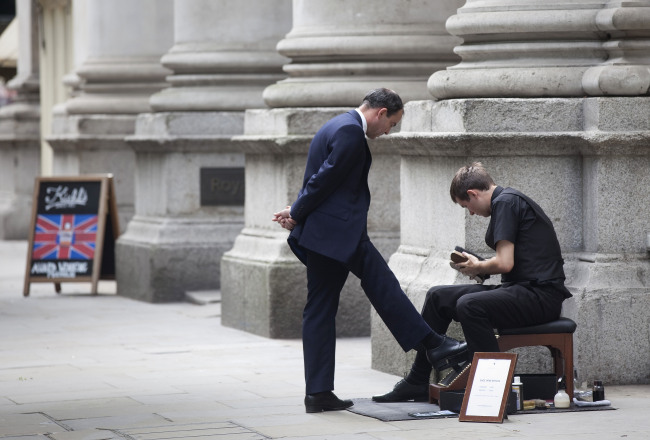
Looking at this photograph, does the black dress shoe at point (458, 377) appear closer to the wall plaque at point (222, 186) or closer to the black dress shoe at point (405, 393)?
the black dress shoe at point (405, 393)

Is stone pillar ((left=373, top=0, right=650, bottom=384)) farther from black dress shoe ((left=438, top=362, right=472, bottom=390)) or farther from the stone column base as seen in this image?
the stone column base

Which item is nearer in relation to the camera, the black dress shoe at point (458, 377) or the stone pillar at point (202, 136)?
the black dress shoe at point (458, 377)

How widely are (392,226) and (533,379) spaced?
360 cm

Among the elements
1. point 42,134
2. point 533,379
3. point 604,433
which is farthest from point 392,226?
point 42,134

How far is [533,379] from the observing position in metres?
7.96

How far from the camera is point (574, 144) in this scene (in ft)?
28.6

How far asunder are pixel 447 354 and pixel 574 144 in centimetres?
159

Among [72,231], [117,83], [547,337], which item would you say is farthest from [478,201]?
[117,83]

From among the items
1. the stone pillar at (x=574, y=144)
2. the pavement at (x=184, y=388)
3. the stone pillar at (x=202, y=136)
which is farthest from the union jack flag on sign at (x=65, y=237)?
the stone pillar at (x=574, y=144)

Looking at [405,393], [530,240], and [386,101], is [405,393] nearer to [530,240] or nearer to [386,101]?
[530,240]

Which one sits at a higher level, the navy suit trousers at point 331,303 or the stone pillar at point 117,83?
the stone pillar at point 117,83

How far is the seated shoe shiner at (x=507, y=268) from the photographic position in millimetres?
7660

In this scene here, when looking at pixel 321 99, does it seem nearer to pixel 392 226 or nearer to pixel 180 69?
pixel 392 226

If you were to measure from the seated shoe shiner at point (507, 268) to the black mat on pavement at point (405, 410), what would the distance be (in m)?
0.18
